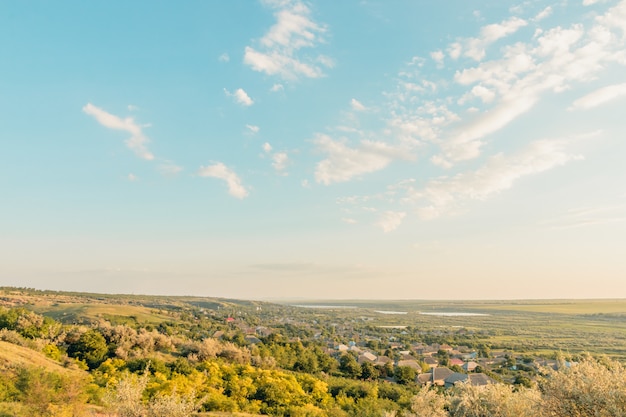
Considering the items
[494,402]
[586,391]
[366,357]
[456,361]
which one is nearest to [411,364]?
[366,357]

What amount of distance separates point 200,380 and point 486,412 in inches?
1126

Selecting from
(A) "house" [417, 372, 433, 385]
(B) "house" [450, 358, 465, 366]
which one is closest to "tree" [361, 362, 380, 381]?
(A) "house" [417, 372, 433, 385]

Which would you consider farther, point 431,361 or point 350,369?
point 431,361

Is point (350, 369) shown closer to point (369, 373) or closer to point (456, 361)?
point (369, 373)

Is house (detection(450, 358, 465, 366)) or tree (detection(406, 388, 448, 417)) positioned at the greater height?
tree (detection(406, 388, 448, 417))

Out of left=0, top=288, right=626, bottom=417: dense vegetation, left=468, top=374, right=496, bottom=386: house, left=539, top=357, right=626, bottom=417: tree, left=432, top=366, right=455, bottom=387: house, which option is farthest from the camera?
left=432, top=366, right=455, bottom=387: house

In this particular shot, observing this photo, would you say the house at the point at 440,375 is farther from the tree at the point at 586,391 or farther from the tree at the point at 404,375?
the tree at the point at 586,391

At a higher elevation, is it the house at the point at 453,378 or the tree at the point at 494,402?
the tree at the point at 494,402

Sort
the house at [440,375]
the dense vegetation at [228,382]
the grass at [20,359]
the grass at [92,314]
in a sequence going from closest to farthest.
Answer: the dense vegetation at [228,382], the grass at [20,359], the house at [440,375], the grass at [92,314]

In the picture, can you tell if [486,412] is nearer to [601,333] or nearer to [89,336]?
[89,336]

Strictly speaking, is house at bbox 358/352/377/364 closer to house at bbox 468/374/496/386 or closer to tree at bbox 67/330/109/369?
house at bbox 468/374/496/386

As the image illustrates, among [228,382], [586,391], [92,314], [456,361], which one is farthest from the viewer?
[92,314]

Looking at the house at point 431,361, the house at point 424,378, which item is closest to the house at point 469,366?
the house at point 431,361

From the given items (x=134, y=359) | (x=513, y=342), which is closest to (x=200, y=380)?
(x=134, y=359)
